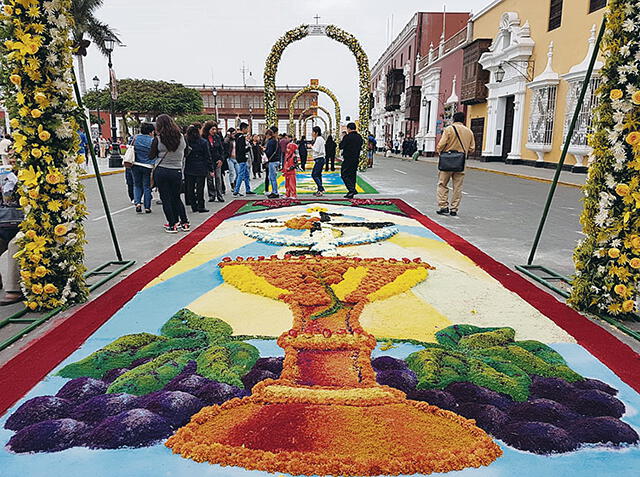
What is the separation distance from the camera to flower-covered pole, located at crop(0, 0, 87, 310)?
4.05m

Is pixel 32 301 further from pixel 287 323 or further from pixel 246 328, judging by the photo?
pixel 287 323

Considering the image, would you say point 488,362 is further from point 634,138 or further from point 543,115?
point 543,115

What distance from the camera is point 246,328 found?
13.0ft

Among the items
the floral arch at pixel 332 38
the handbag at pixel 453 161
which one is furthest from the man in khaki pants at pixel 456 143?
the floral arch at pixel 332 38

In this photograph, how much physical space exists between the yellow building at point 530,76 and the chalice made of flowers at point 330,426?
57.4 feet

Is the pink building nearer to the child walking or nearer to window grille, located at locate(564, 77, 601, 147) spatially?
window grille, located at locate(564, 77, 601, 147)

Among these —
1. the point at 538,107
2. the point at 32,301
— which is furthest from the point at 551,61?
the point at 32,301

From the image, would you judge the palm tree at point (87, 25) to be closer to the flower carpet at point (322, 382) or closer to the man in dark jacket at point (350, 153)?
the man in dark jacket at point (350, 153)

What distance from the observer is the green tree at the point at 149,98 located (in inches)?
2040

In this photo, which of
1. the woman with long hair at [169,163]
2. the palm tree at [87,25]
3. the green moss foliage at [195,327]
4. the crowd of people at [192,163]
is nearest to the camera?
the green moss foliage at [195,327]

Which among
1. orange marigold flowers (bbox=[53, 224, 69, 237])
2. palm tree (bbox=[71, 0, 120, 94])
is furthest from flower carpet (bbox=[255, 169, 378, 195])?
palm tree (bbox=[71, 0, 120, 94])

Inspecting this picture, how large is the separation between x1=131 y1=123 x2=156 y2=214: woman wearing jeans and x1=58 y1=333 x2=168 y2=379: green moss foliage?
6.03 metres

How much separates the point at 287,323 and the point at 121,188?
42.0 feet

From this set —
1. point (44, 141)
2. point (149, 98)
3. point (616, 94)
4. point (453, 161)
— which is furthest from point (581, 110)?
point (149, 98)
